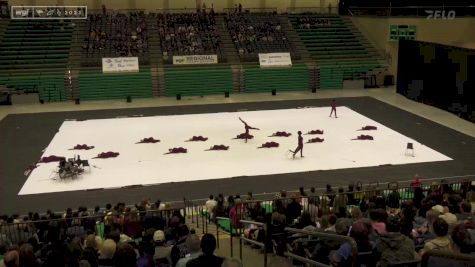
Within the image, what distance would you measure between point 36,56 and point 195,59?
10767 mm

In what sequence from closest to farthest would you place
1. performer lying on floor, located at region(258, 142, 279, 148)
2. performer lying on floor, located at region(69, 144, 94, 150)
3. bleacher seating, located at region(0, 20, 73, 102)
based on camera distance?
performer lying on floor, located at region(69, 144, 94, 150), performer lying on floor, located at region(258, 142, 279, 148), bleacher seating, located at region(0, 20, 73, 102)

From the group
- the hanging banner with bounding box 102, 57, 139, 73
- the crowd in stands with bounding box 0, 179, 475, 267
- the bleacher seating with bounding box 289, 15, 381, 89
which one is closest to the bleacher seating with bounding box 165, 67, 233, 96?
the hanging banner with bounding box 102, 57, 139, 73

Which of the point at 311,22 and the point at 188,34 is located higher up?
the point at 311,22

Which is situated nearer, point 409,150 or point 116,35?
point 409,150

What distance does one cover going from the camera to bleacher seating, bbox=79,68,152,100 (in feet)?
108

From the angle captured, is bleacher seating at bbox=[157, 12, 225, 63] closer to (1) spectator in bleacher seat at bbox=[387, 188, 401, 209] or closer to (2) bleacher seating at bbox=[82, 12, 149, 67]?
(2) bleacher seating at bbox=[82, 12, 149, 67]

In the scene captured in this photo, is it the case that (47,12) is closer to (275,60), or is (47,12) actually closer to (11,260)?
(275,60)

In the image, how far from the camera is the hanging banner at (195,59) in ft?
116

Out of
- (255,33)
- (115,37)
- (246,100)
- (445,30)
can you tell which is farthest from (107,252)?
(255,33)

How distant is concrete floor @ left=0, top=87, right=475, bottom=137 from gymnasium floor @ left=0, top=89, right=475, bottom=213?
0.05 meters

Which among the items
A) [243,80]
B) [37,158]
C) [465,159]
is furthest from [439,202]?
[243,80]

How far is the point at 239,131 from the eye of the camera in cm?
2386

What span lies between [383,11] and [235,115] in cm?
1611

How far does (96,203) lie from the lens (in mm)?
15523
